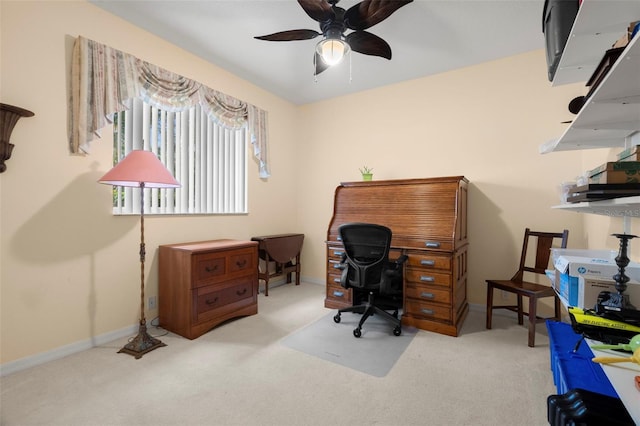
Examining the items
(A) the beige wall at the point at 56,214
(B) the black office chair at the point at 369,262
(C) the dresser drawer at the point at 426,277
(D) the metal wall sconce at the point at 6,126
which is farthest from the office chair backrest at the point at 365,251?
(D) the metal wall sconce at the point at 6,126

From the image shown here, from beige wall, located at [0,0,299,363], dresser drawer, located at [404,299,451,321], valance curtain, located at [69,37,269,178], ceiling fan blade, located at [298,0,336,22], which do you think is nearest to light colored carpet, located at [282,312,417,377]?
dresser drawer, located at [404,299,451,321]

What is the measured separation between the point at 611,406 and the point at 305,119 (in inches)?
167

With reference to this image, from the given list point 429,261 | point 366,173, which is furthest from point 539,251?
point 366,173

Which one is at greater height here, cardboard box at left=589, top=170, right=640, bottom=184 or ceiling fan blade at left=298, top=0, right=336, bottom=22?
ceiling fan blade at left=298, top=0, right=336, bottom=22

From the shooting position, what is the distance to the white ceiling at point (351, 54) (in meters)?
2.23

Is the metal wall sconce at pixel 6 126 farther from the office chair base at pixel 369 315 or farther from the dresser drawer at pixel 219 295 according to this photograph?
the office chair base at pixel 369 315

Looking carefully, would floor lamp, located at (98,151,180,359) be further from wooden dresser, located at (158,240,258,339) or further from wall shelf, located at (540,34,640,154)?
wall shelf, located at (540,34,640,154)

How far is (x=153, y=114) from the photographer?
8.82 feet

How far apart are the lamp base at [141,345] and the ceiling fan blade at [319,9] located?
2589 millimetres

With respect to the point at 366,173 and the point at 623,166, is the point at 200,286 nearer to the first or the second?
the point at 366,173

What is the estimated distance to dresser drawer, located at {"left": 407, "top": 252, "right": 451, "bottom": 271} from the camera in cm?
251

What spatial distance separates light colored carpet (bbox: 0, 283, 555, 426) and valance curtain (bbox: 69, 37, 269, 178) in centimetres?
162

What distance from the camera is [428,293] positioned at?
259 cm

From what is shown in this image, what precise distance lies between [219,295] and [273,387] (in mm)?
1125
